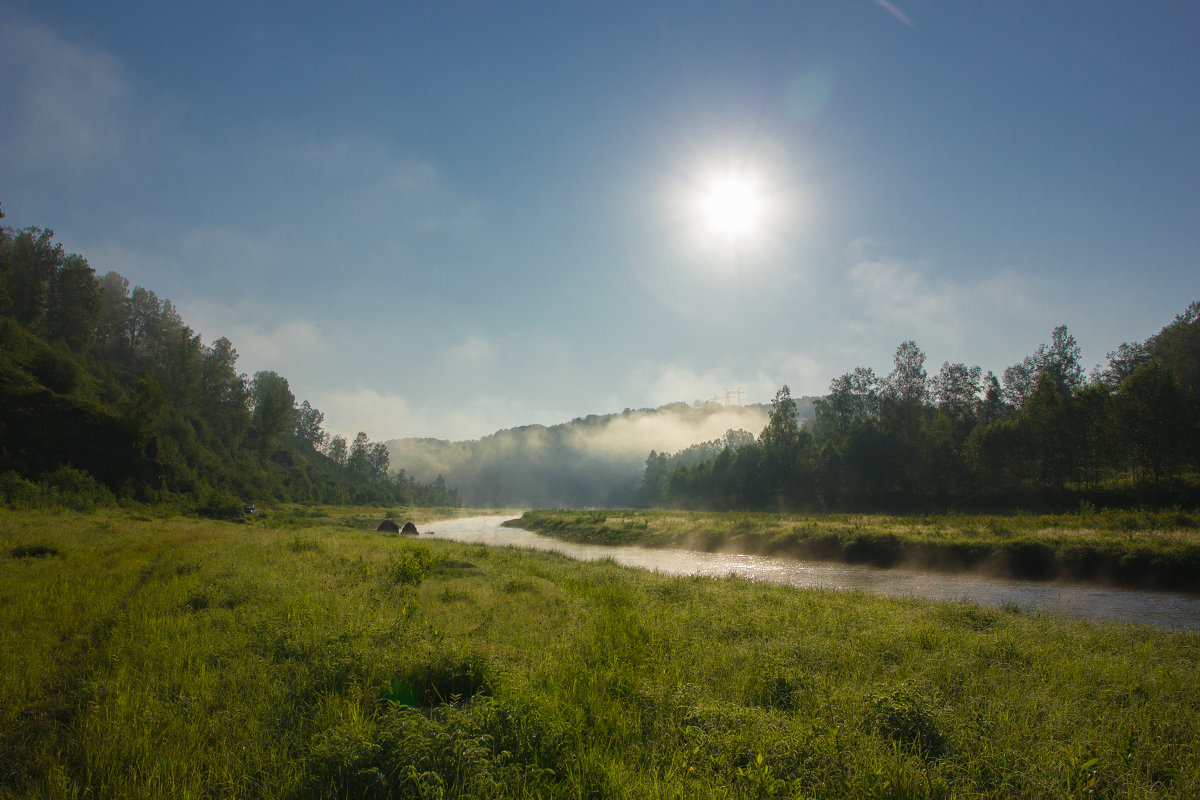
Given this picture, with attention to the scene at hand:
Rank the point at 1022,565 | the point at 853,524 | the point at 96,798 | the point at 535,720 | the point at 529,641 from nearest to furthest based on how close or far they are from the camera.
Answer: the point at 96,798 < the point at 535,720 < the point at 529,641 < the point at 1022,565 < the point at 853,524

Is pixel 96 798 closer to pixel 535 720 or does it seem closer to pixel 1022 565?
pixel 535 720

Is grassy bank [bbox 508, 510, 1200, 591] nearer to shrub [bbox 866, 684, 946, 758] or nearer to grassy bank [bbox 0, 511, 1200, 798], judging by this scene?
grassy bank [bbox 0, 511, 1200, 798]

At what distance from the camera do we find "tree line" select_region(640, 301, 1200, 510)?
44906 millimetres

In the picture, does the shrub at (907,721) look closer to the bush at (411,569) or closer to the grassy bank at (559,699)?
the grassy bank at (559,699)

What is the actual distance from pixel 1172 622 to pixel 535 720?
2101 centimetres

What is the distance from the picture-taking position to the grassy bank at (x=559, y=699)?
533 cm

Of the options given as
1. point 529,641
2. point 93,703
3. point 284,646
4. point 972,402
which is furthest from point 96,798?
point 972,402

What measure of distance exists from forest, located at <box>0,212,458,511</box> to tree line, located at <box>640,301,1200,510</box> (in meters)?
79.7

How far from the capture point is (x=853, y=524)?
40531mm

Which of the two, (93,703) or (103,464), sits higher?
(103,464)

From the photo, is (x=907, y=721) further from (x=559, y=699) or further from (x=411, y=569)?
(x=411, y=569)

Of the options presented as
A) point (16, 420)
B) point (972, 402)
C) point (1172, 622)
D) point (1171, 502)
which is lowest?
point (1172, 622)

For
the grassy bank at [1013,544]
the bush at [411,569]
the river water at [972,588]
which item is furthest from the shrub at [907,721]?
the grassy bank at [1013,544]

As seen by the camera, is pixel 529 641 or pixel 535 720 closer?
pixel 535 720
